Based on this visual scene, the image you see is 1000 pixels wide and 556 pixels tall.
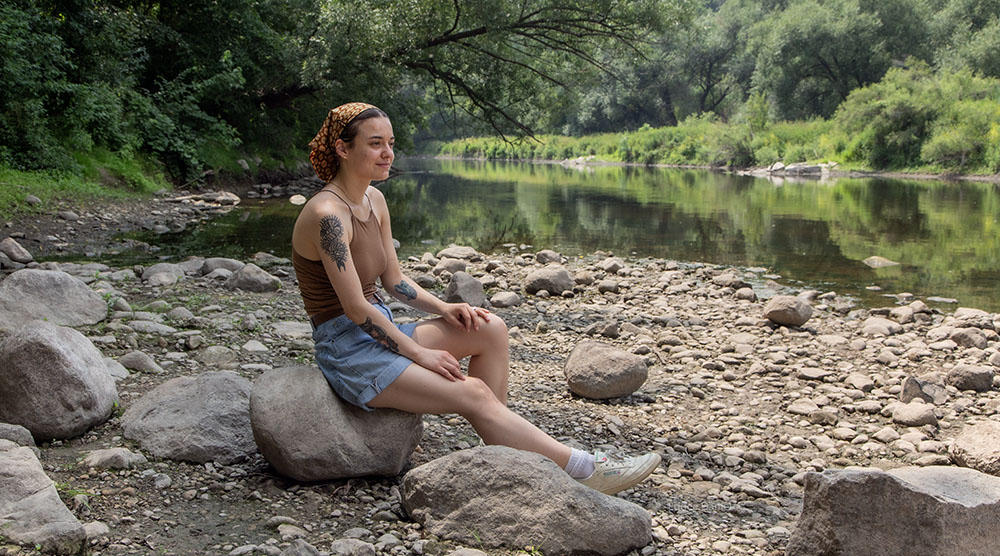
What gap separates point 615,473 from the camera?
11.6 feet

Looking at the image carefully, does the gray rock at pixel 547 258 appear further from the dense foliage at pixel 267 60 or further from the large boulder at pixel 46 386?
the large boulder at pixel 46 386

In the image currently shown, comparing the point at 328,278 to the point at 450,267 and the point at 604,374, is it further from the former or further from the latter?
the point at 450,267

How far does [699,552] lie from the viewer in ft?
10.6

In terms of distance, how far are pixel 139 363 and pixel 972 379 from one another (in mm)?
5564

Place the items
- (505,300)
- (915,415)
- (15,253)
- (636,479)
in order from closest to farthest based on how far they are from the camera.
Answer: (636,479) → (915,415) → (505,300) → (15,253)

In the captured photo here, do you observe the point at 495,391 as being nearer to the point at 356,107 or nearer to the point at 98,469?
the point at 356,107

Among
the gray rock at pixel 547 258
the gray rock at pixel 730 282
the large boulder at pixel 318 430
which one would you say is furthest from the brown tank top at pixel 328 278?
the gray rock at pixel 547 258

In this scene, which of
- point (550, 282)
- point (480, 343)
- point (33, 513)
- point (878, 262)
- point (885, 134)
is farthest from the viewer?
point (885, 134)

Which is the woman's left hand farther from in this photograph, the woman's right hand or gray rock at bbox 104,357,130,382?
gray rock at bbox 104,357,130,382

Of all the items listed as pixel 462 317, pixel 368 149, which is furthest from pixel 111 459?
pixel 368 149

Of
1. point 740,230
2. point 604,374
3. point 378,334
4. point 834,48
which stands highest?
point 834,48

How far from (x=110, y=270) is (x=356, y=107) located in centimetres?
581

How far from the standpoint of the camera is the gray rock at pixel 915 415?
5051mm

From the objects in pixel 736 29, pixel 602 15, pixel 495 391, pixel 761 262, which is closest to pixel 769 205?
pixel 602 15
